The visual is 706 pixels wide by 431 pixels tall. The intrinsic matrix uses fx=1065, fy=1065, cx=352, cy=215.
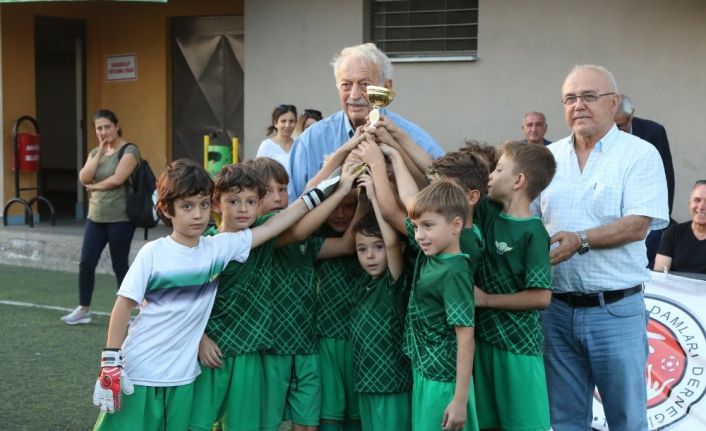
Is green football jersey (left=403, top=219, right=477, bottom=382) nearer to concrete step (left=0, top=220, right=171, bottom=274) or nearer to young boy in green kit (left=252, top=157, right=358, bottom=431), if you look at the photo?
young boy in green kit (left=252, top=157, right=358, bottom=431)

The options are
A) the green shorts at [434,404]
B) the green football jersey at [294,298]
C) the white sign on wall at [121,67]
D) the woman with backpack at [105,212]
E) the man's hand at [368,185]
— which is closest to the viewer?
the green shorts at [434,404]

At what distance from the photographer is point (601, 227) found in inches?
164

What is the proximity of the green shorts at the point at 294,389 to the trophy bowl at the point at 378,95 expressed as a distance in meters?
1.07

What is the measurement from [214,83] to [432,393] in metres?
10.4

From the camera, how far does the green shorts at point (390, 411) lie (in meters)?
4.22

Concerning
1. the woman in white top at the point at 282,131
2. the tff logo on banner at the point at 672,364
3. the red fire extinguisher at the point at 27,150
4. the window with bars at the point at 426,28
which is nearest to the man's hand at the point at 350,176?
the tff logo on banner at the point at 672,364

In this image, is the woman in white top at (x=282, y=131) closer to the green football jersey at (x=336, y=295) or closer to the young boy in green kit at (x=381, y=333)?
the green football jersey at (x=336, y=295)

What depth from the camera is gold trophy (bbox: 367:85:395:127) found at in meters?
4.06

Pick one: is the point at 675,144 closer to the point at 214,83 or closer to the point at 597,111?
the point at 597,111

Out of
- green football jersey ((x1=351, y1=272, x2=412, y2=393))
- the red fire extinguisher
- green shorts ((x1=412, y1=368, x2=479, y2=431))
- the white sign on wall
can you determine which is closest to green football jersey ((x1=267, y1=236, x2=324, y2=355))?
green football jersey ((x1=351, y1=272, x2=412, y2=393))

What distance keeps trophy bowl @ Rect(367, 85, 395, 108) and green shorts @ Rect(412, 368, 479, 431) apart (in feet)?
3.40

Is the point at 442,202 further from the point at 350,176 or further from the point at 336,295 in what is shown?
the point at 336,295

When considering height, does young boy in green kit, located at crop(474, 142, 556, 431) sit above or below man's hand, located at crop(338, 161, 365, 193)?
below

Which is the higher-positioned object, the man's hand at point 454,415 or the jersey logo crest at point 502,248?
the jersey logo crest at point 502,248
